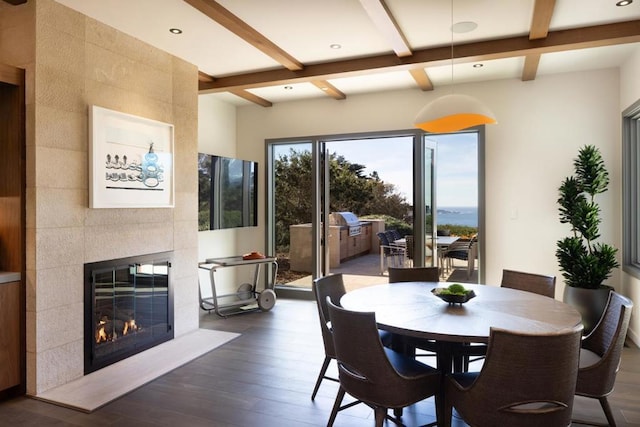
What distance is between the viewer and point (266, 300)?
533cm

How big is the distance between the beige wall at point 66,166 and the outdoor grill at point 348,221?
2921 mm

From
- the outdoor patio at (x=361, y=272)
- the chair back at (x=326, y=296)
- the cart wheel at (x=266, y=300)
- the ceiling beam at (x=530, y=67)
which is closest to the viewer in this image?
the chair back at (x=326, y=296)

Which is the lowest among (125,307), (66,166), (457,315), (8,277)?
(125,307)

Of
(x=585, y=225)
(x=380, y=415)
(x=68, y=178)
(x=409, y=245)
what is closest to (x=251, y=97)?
(x=409, y=245)

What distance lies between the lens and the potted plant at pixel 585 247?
3967 mm

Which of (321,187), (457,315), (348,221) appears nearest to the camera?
(457,315)

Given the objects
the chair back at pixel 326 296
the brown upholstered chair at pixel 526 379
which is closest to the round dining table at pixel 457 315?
the brown upholstered chair at pixel 526 379

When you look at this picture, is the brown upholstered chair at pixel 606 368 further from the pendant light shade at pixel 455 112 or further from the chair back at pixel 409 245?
the chair back at pixel 409 245

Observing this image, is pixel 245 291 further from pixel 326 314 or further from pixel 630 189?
pixel 630 189

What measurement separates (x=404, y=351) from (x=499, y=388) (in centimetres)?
108

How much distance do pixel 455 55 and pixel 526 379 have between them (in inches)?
121

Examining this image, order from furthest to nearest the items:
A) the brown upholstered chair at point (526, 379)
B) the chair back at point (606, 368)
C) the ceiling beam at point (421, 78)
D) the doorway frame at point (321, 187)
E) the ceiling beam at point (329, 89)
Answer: the doorway frame at point (321, 187), the ceiling beam at point (329, 89), the ceiling beam at point (421, 78), the chair back at point (606, 368), the brown upholstered chair at point (526, 379)

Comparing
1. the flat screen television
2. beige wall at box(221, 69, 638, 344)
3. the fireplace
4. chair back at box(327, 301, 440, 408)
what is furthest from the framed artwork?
beige wall at box(221, 69, 638, 344)

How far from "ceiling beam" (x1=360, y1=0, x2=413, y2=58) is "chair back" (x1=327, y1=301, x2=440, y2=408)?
2.14m
